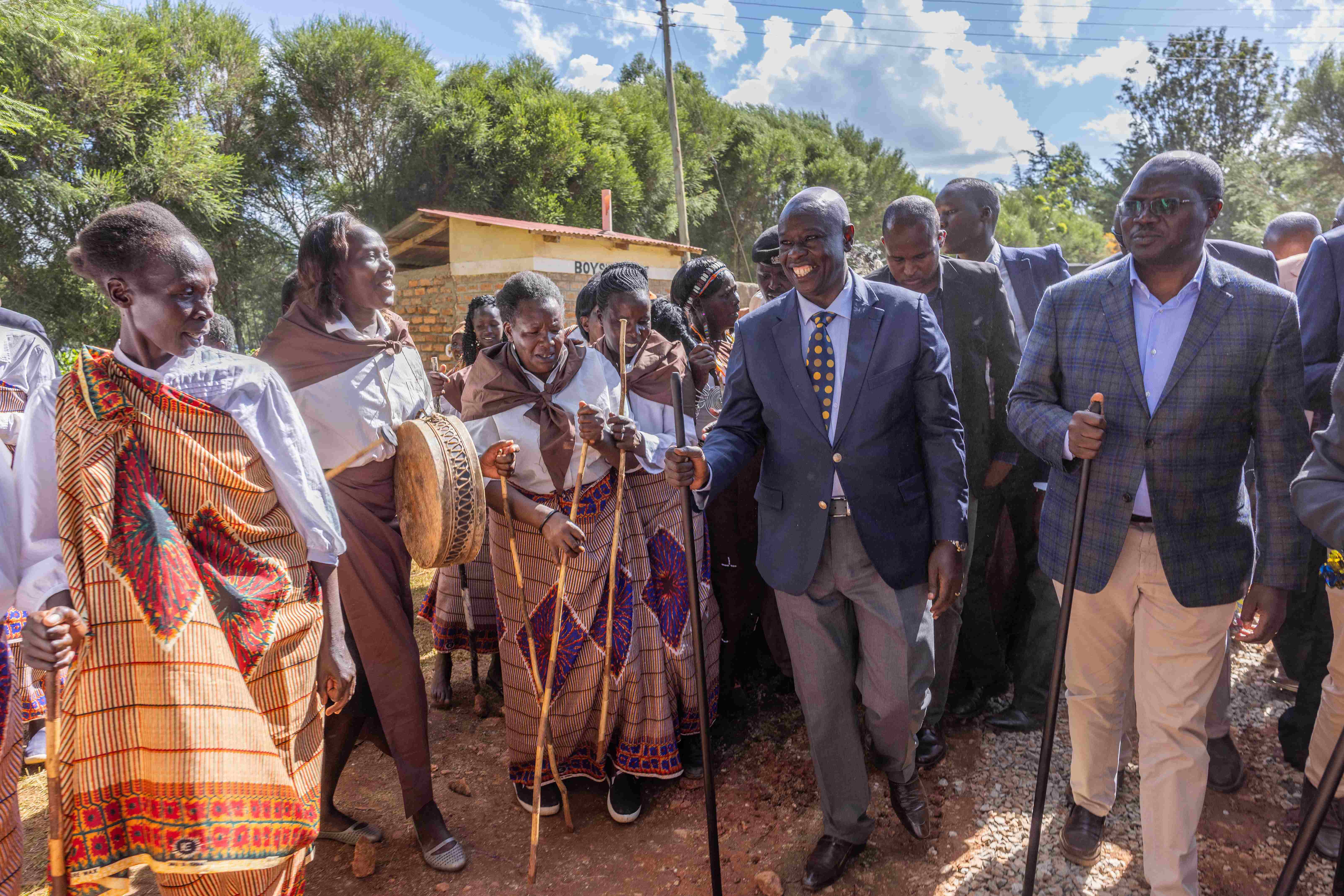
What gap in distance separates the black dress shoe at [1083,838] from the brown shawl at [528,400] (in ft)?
7.53

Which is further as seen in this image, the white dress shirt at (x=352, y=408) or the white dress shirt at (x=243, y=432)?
the white dress shirt at (x=352, y=408)

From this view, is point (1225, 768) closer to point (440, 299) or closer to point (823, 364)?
point (823, 364)

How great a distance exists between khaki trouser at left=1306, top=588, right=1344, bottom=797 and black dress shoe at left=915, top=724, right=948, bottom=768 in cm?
133

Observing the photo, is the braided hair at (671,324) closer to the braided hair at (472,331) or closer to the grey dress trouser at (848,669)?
the braided hair at (472,331)

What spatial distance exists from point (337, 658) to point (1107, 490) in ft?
8.36

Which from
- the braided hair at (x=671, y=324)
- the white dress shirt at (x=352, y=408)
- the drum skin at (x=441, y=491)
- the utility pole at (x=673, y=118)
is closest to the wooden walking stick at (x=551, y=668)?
the drum skin at (x=441, y=491)

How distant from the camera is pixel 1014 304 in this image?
13.6 feet

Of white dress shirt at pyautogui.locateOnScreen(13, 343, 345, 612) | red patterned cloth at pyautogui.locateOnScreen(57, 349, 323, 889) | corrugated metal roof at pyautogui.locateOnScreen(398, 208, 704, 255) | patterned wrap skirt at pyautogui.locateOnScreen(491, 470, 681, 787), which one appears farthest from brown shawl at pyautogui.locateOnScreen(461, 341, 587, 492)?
corrugated metal roof at pyautogui.locateOnScreen(398, 208, 704, 255)

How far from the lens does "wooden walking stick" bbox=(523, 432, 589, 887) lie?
A: 3.25 meters

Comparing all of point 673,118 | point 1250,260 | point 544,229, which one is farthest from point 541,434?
point 673,118

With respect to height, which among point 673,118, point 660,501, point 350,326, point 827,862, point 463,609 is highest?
point 673,118

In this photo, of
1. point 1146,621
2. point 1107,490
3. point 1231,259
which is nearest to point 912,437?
point 1107,490

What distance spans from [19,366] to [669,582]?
12.1 feet

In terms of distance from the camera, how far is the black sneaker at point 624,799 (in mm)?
3562
